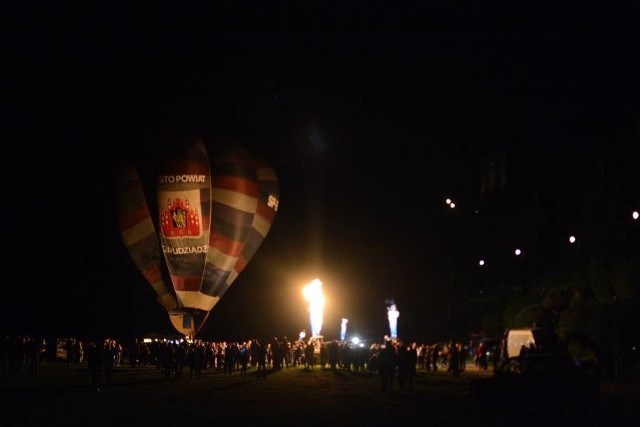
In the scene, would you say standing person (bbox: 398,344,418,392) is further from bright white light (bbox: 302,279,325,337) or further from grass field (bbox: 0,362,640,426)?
bright white light (bbox: 302,279,325,337)

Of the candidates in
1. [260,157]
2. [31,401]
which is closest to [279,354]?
[260,157]

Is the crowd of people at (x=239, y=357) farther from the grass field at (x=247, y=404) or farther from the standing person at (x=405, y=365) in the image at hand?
the grass field at (x=247, y=404)

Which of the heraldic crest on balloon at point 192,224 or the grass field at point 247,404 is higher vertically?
the heraldic crest on balloon at point 192,224

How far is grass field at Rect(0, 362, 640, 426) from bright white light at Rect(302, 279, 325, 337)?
28.1 m

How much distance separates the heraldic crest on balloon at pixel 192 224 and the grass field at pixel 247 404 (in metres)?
11.8

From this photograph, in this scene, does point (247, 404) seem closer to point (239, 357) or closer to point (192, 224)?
point (239, 357)

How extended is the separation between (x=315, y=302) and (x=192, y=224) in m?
18.0

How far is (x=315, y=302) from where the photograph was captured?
191ft

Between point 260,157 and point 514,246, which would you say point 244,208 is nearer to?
point 260,157

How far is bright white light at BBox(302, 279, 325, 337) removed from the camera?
5775 centimetres

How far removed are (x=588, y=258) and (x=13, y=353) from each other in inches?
1040

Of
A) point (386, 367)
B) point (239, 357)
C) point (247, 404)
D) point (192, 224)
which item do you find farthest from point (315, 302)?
point (247, 404)

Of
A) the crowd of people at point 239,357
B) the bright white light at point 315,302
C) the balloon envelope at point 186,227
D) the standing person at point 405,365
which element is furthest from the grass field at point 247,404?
the bright white light at point 315,302

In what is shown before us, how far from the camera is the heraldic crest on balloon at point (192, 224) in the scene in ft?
135
